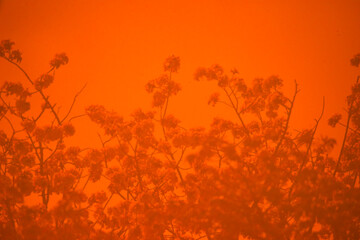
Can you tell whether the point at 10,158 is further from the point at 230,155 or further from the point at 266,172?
the point at 266,172

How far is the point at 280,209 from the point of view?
7.60 meters

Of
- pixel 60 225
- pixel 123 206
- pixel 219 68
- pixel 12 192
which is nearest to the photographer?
pixel 12 192

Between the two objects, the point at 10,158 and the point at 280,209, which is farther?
the point at 10,158

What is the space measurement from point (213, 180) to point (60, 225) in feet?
11.4

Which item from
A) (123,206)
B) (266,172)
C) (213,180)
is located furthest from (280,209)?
(123,206)

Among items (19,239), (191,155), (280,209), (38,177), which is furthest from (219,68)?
(19,239)

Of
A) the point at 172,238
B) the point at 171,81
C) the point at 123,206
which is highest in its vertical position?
the point at 171,81

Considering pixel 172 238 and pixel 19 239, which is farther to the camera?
pixel 172 238

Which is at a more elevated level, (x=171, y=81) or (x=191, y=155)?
(x=171, y=81)

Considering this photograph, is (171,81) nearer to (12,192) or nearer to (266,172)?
(266,172)

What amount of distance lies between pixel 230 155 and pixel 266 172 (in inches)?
32.3

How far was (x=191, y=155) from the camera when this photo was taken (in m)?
8.13

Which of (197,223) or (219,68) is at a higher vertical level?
(219,68)

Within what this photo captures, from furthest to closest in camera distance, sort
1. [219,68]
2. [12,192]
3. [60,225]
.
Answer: [219,68] → [60,225] → [12,192]
